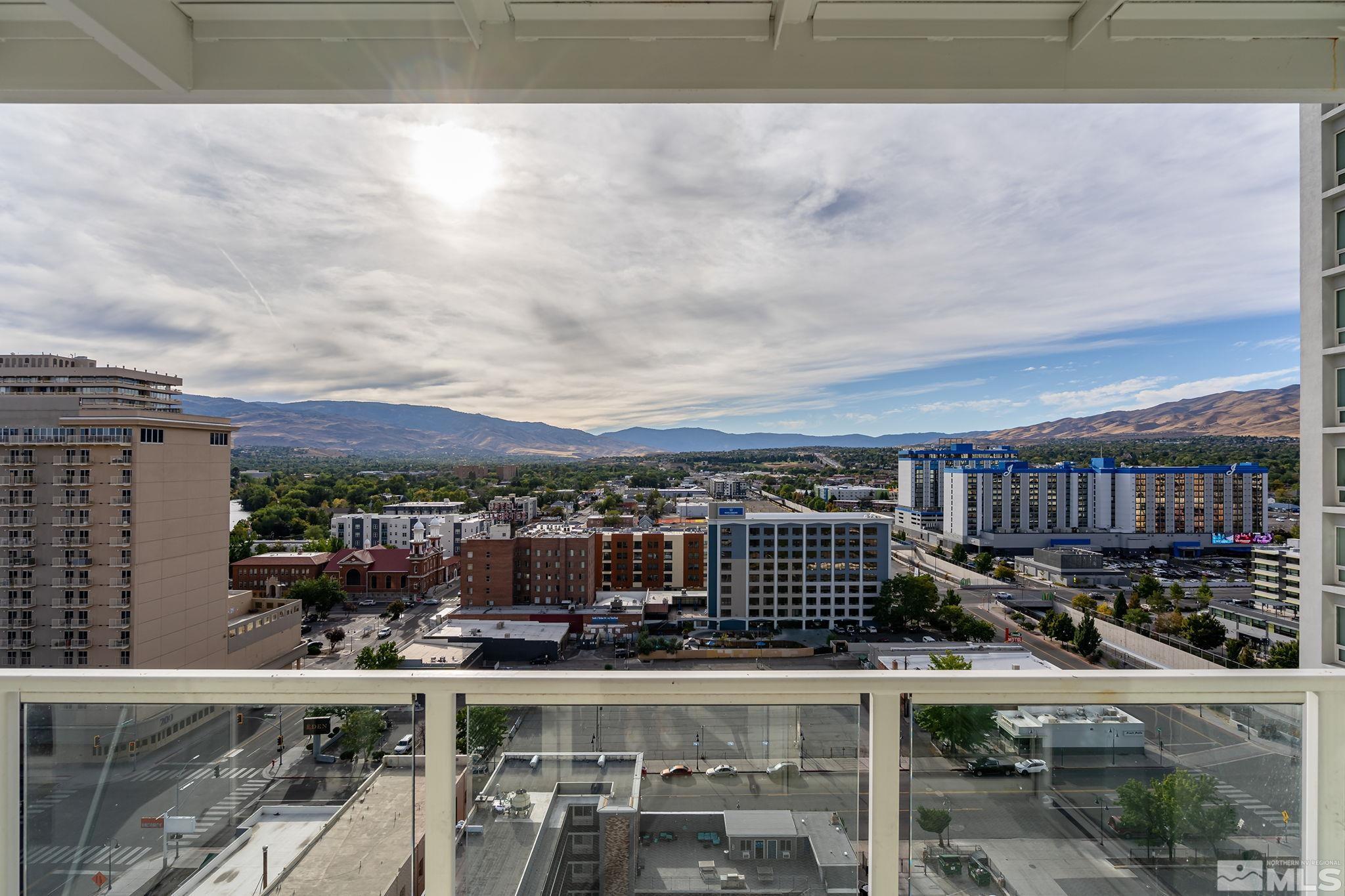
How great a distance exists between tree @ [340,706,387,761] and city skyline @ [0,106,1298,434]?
134cm

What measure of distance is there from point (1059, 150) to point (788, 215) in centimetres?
409

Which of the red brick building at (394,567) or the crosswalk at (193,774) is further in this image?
the red brick building at (394,567)

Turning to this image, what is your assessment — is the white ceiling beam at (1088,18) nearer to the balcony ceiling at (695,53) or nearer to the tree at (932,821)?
the balcony ceiling at (695,53)

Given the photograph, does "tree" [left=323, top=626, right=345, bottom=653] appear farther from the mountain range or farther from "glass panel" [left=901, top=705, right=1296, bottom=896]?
"glass panel" [left=901, top=705, right=1296, bottom=896]

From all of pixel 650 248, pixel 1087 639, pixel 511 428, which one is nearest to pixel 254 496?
pixel 650 248

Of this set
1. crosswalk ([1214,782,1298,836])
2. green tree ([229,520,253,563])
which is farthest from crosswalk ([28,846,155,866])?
green tree ([229,520,253,563])

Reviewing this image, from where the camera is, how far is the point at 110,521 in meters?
5.36

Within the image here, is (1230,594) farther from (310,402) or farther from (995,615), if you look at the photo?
(310,402)

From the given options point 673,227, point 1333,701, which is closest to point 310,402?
point 673,227

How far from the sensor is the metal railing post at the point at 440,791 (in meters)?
0.81

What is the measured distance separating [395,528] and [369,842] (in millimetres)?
11220

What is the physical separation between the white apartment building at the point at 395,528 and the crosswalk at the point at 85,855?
10.2m

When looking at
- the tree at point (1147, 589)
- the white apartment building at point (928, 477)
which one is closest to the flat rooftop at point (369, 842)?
the tree at point (1147, 589)

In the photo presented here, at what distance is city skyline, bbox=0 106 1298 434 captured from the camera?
19.6 ft
